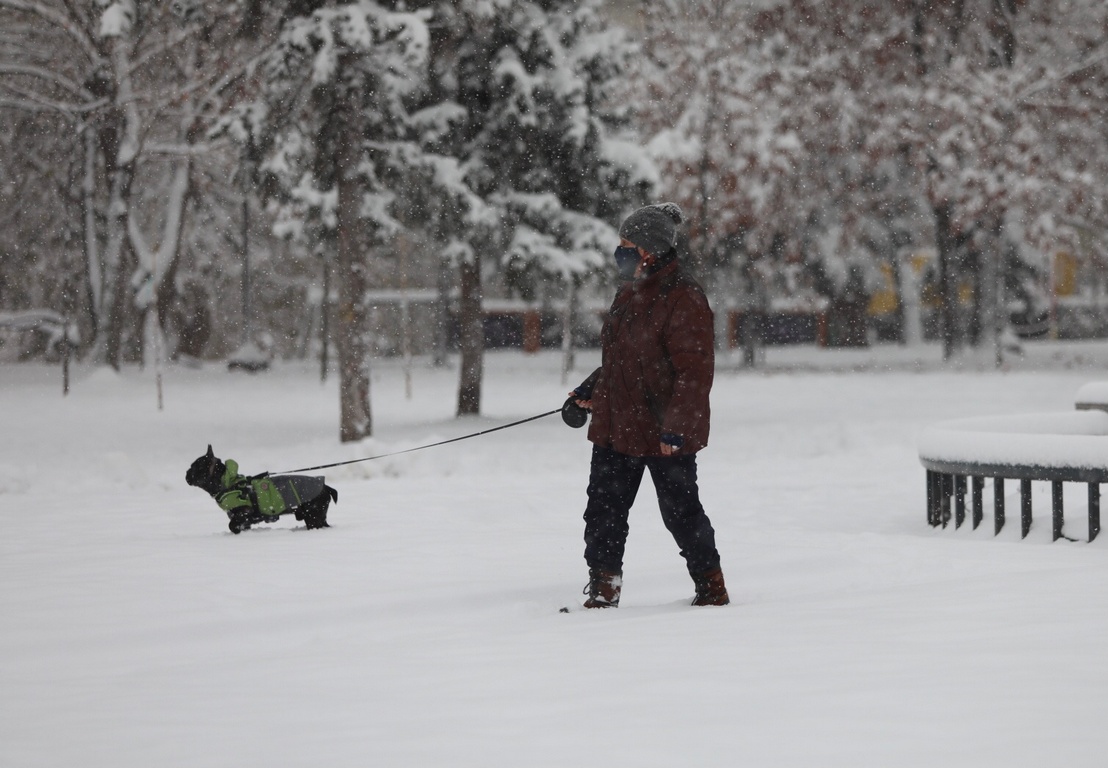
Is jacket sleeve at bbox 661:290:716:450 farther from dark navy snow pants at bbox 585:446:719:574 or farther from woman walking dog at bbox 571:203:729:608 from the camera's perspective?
dark navy snow pants at bbox 585:446:719:574

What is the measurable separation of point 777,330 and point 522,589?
55.6m

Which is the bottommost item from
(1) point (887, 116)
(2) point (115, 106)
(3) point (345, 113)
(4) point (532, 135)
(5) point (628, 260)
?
(5) point (628, 260)

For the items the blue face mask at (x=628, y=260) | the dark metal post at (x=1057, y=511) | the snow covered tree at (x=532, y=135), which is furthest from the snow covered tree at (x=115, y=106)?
the blue face mask at (x=628, y=260)

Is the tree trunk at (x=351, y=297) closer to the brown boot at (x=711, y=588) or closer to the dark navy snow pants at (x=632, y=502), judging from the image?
the dark navy snow pants at (x=632, y=502)

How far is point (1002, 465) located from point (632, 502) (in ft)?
11.2

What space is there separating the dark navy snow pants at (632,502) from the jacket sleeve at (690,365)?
211 mm

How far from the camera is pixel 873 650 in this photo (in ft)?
17.6

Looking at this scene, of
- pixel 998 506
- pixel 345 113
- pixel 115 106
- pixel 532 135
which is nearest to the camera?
pixel 998 506

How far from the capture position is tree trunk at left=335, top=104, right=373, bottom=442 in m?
16.9

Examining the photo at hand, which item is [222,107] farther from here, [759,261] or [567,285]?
[759,261]

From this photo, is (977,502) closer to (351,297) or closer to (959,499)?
(959,499)

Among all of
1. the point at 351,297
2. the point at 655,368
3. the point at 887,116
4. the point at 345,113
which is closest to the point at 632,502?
the point at 655,368

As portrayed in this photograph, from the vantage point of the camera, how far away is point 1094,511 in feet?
28.7

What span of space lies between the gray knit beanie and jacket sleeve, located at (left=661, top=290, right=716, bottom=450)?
0.84ft
